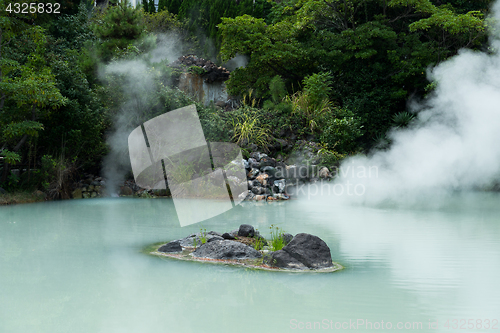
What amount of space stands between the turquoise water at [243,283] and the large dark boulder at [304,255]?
230 mm

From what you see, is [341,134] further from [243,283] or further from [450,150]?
[243,283]

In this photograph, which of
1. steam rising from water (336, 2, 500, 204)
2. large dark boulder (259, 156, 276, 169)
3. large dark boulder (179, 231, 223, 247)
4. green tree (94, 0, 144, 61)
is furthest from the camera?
green tree (94, 0, 144, 61)

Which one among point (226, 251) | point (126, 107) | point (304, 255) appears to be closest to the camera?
point (304, 255)

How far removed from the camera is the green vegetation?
435 inches

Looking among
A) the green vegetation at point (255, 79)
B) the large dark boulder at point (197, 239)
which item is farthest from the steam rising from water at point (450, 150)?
the large dark boulder at point (197, 239)

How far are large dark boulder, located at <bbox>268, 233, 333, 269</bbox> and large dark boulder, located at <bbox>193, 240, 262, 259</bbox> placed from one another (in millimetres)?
353

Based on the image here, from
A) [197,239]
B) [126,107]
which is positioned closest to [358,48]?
[126,107]

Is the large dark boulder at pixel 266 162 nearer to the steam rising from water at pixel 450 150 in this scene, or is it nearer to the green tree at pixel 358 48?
the steam rising from water at pixel 450 150

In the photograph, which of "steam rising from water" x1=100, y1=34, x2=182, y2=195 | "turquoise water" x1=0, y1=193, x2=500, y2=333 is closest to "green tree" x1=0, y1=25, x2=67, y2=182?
"steam rising from water" x1=100, y1=34, x2=182, y2=195

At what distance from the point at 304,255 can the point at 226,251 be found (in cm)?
94

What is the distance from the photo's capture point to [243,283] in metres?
3.95

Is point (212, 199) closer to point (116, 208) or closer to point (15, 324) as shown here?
point (116, 208)

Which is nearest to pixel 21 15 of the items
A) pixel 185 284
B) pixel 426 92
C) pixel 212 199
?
pixel 212 199

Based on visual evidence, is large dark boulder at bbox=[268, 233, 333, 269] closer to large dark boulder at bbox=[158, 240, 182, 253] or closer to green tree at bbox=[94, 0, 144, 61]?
large dark boulder at bbox=[158, 240, 182, 253]
